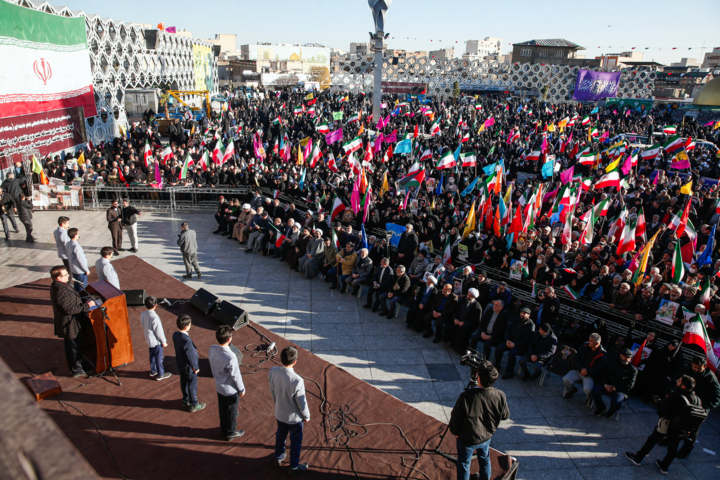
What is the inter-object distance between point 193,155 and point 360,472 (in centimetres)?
1842

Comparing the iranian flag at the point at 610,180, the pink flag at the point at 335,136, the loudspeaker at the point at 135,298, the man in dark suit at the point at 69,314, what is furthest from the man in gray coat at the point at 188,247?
the iranian flag at the point at 610,180

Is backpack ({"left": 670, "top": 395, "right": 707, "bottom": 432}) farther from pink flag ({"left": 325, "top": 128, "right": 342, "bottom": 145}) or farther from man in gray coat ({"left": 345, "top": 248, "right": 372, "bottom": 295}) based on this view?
pink flag ({"left": 325, "top": 128, "right": 342, "bottom": 145})

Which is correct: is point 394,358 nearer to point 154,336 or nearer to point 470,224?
point 154,336

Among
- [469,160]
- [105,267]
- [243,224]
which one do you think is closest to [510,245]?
[469,160]

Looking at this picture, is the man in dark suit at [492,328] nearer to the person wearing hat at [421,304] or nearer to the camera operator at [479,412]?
the person wearing hat at [421,304]

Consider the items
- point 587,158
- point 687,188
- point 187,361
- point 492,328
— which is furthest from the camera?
point 587,158

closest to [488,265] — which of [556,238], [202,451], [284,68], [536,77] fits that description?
[556,238]

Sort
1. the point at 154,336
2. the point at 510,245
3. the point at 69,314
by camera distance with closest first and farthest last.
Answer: the point at 69,314 → the point at 154,336 → the point at 510,245

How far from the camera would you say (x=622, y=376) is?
7305 millimetres

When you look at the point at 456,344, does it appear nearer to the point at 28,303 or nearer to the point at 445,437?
the point at 445,437

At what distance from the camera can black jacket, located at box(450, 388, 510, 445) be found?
5.05 metres

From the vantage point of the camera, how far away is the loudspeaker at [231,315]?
8.95 metres

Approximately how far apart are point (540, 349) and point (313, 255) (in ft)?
20.6

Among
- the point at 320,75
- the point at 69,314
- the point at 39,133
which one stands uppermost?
the point at 320,75
